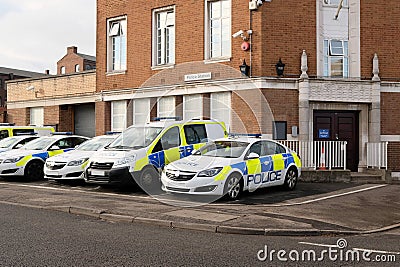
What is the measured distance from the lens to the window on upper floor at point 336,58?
63.5ft

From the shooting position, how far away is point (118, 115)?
22.7 metres

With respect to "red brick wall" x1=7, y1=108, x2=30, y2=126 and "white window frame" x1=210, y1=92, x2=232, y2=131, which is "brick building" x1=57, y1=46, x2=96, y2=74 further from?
"white window frame" x1=210, y1=92, x2=232, y2=131

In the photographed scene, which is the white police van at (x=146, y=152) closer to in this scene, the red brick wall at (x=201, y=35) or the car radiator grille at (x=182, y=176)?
the car radiator grille at (x=182, y=176)

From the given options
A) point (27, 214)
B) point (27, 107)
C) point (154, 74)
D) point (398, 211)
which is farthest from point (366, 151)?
point (27, 107)

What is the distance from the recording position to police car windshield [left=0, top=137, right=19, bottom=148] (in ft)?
60.5

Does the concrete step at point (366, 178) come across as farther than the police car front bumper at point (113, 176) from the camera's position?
Yes

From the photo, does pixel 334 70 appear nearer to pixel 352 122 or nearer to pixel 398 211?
pixel 352 122

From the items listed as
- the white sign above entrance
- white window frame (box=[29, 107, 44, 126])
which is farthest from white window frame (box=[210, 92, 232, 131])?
white window frame (box=[29, 107, 44, 126])

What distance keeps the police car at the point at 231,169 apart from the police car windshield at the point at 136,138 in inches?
58.7

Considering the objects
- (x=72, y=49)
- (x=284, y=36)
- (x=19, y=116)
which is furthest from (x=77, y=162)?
(x=72, y=49)

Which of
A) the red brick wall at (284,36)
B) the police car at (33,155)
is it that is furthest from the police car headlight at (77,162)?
the red brick wall at (284,36)

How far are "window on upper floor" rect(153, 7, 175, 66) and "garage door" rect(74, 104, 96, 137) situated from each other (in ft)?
18.8

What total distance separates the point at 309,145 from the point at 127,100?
326 inches

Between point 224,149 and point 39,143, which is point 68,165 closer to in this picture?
point 39,143
